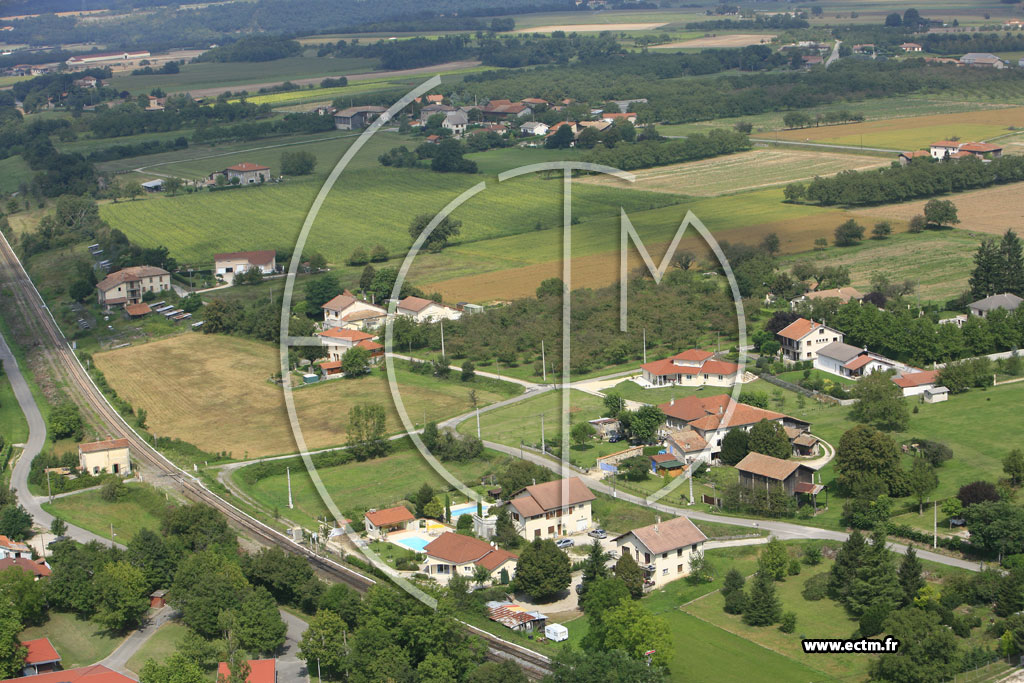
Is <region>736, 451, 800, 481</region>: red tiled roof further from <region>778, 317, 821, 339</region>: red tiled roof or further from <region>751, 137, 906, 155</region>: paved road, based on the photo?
<region>751, 137, 906, 155</region>: paved road

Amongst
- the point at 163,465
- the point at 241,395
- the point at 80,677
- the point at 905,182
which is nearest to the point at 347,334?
the point at 241,395

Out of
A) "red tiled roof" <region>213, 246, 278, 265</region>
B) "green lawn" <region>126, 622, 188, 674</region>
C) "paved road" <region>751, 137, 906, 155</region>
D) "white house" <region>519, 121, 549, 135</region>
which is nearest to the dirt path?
"white house" <region>519, 121, 549, 135</region>

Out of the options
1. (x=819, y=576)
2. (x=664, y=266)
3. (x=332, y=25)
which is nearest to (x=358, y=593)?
(x=819, y=576)

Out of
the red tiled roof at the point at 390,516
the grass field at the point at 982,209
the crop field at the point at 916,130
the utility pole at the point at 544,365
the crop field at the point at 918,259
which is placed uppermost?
the crop field at the point at 916,130

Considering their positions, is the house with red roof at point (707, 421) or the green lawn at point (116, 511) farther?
the house with red roof at point (707, 421)

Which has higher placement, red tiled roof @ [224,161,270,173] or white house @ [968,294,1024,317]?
red tiled roof @ [224,161,270,173]

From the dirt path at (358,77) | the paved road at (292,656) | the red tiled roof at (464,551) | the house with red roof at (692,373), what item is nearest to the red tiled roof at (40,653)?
the paved road at (292,656)

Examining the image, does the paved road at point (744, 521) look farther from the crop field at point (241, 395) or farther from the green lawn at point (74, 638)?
the green lawn at point (74, 638)
